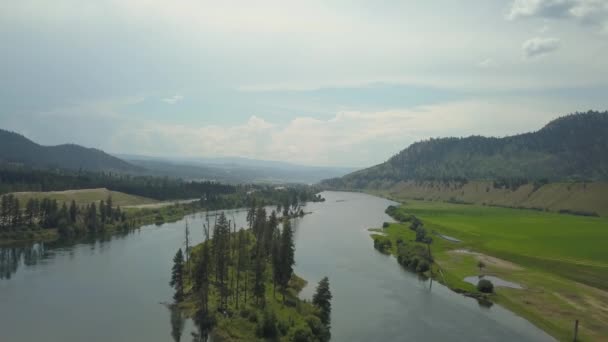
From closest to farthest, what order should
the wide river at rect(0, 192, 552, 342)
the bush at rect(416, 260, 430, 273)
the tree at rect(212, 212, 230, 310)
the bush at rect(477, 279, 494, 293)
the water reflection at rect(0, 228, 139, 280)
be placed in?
the wide river at rect(0, 192, 552, 342) < the tree at rect(212, 212, 230, 310) < the bush at rect(477, 279, 494, 293) < the water reflection at rect(0, 228, 139, 280) < the bush at rect(416, 260, 430, 273)

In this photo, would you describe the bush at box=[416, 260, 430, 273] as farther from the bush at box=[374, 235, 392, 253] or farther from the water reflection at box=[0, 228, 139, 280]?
the water reflection at box=[0, 228, 139, 280]

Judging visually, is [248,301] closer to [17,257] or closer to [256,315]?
[256,315]

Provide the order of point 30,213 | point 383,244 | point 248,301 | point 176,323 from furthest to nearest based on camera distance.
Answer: point 30,213
point 383,244
point 248,301
point 176,323

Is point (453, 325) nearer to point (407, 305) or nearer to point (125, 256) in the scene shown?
point (407, 305)

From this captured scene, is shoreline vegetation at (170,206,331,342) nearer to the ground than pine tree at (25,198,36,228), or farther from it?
nearer to the ground

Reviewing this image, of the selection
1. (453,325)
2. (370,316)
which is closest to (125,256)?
(370,316)

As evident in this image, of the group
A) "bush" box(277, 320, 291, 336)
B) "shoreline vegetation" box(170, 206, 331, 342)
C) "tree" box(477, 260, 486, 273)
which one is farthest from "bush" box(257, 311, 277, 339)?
"tree" box(477, 260, 486, 273)

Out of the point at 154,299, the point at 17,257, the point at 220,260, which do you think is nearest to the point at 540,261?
the point at 220,260
